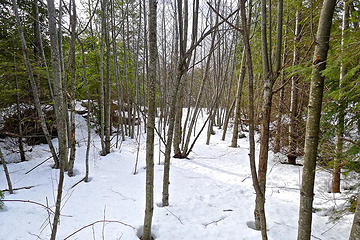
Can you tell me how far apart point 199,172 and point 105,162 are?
9.21 feet

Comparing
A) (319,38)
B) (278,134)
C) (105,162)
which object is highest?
(319,38)

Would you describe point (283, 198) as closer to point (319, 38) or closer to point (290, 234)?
point (290, 234)

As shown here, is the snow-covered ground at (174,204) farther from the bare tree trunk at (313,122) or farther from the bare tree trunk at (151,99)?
the bare tree trunk at (313,122)

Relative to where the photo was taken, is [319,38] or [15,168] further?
[15,168]

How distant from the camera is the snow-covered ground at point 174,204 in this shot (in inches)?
90.3


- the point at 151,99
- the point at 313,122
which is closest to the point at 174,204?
the point at 151,99

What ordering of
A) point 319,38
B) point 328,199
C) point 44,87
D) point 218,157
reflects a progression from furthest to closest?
1. point 44,87
2. point 218,157
3. point 328,199
4. point 319,38

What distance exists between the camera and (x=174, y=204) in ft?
9.82

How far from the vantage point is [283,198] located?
316 cm

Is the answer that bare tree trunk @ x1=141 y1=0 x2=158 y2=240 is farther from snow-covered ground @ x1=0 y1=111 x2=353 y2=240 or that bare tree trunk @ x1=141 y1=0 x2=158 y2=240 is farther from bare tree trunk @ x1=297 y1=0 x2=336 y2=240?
bare tree trunk @ x1=297 y1=0 x2=336 y2=240

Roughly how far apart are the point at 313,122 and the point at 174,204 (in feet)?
8.06

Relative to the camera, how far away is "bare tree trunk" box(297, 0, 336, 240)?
1.15 meters

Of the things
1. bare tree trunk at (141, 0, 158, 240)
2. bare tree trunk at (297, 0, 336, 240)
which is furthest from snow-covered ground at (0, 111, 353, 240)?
bare tree trunk at (297, 0, 336, 240)

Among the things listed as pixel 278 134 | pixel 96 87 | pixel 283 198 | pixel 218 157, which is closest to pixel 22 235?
Result: pixel 283 198
